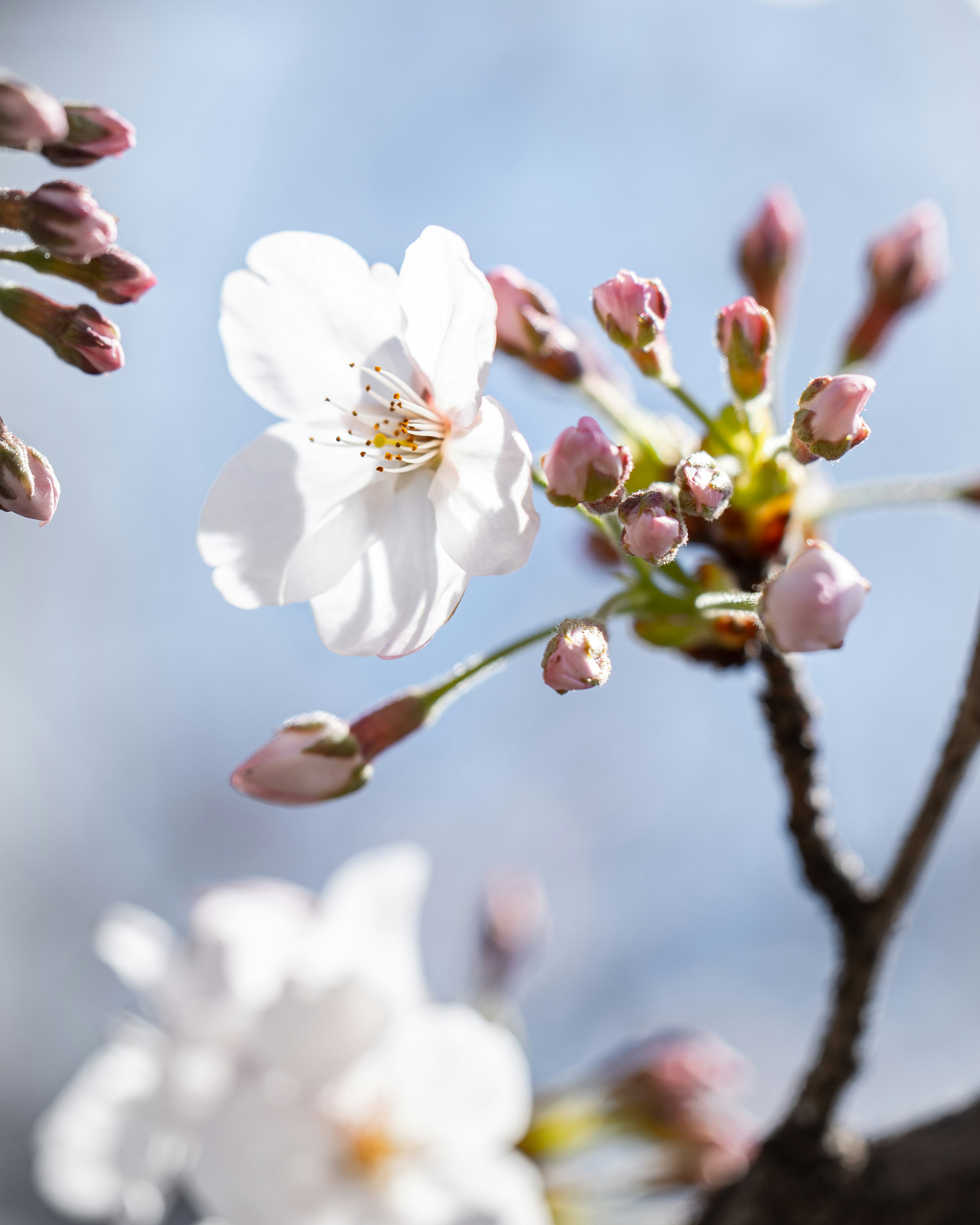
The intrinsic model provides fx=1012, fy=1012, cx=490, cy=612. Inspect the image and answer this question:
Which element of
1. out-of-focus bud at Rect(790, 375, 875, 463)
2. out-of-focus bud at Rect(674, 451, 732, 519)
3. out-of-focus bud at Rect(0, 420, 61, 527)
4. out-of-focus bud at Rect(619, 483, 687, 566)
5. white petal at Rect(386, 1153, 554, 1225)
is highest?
out-of-focus bud at Rect(790, 375, 875, 463)

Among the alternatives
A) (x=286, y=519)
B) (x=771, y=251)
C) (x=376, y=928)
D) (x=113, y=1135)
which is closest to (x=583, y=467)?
(x=286, y=519)

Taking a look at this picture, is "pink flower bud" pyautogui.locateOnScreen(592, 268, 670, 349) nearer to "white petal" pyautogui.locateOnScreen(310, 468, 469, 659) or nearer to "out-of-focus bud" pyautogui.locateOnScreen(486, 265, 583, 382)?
"out-of-focus bud" pyautogui.locateOnScreen(486, 265, 583, 382)

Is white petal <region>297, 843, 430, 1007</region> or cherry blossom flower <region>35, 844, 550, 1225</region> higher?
white petal <region>297, 843, 430, 1007</region>

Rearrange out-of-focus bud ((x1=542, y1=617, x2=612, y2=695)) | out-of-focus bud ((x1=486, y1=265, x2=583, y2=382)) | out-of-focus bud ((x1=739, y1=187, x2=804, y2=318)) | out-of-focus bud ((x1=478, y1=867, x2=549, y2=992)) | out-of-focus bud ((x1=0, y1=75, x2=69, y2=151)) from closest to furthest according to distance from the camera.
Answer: out-of-focus bud ((x1=0, y1=75, x2=69, y2=151)), out-of-focus bud ((x1=542, y1=617, x2=612, y2=695)), out-of-focus bud ((x1=486, y1=265, x2=583, y2=382)), out-of-focus bud ((x1=739, y1=187, x2=804, y2=318)), out-of-focus bud ((x1=478, y1=867, x2=549, y2=992))

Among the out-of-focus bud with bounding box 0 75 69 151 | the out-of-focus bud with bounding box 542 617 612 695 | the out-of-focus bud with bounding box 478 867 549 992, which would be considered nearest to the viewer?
the out-of-focus bud with bounding box 0 75 69 151

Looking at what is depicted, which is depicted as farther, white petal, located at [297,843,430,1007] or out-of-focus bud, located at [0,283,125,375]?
white petal, located at [297,843,430,1007]

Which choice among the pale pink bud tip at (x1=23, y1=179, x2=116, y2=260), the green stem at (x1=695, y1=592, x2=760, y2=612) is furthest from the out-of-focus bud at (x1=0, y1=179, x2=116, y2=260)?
the green stem at (x1=695, y1=592, x2=760, y2=612)

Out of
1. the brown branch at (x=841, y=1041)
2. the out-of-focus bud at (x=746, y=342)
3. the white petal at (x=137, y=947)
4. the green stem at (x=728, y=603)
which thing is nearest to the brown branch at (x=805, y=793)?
the brown branch at (x=841, y=1041)

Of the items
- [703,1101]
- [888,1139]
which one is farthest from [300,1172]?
[888,1139]
